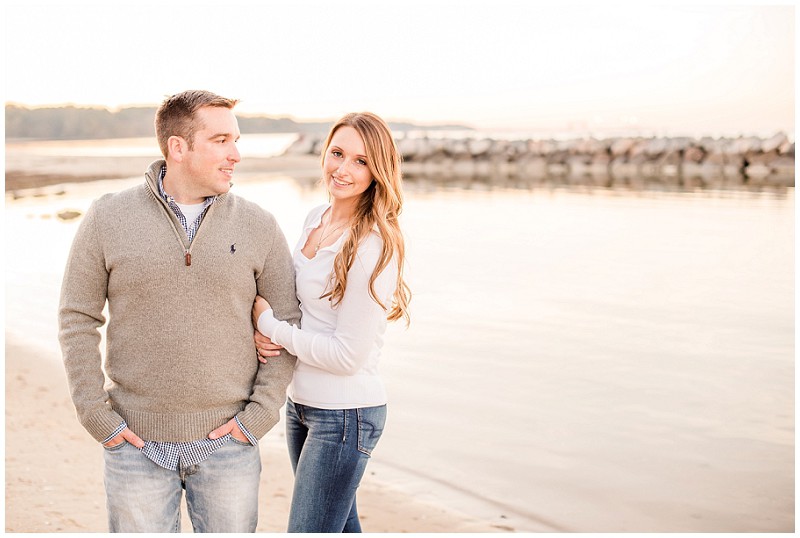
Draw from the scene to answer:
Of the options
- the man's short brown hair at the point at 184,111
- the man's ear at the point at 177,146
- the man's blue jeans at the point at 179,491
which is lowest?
the man's blue jeans at the point at 179,491

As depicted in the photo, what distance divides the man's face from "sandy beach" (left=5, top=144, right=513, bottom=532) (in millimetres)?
2079

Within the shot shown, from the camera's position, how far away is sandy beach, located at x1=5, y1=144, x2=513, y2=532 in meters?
3.97

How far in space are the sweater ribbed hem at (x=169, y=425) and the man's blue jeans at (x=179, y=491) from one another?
58mm

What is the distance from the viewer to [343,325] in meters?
2.56

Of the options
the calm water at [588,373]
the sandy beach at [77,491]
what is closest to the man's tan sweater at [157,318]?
the calm water at [588,373]

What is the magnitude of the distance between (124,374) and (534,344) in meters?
4.86

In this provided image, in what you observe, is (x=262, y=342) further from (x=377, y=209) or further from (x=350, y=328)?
(x=377, y=209)

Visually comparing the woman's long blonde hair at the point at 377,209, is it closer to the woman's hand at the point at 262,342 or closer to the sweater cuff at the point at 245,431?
the woman's hand at the point at 262,342

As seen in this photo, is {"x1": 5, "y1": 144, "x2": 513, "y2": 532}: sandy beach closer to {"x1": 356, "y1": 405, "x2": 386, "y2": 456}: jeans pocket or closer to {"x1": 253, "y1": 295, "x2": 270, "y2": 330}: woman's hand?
{"x1": 356, "y1": 405, "x2": 386, "y2": 456}: jeans pocket

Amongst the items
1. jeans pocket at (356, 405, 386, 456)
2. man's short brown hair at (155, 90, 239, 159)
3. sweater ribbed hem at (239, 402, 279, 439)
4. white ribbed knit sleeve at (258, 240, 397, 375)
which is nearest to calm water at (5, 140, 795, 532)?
white ribbed knit sleeve at (258, 240, 397, 375)

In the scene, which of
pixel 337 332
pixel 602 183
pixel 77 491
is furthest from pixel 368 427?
pixel 602 183

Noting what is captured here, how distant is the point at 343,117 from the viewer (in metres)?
2.78

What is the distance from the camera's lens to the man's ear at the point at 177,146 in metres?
2.46

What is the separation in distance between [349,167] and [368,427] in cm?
80
